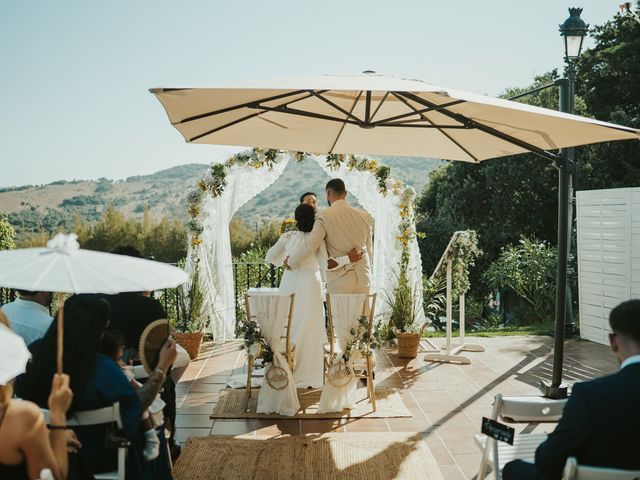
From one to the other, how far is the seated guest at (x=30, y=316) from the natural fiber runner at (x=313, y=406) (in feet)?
6.64

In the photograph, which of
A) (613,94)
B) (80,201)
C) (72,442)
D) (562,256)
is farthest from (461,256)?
(80,201)

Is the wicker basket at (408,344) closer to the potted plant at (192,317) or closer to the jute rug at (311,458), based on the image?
the potted plant at (192,317)

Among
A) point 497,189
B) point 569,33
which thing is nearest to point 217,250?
point 569,33

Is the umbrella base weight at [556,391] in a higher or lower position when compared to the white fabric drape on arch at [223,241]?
lower

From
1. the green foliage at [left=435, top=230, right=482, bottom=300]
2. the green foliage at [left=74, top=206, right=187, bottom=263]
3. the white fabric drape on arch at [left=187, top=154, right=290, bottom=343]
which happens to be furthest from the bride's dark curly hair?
the green foliage at [left=74, top=206, right=187, bottom=263]

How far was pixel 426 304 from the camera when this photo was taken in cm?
864

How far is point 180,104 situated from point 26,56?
27.5 metres

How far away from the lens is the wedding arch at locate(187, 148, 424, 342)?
8352mm

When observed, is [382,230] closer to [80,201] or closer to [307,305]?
[307,305]

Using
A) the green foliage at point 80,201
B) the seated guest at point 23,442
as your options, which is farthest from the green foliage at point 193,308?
the green foliage at point 80,201

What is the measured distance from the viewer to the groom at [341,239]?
605cm

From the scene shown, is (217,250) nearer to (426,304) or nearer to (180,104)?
(426,304)

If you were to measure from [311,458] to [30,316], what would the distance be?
2.04 meters

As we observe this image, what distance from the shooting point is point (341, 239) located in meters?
6.16
